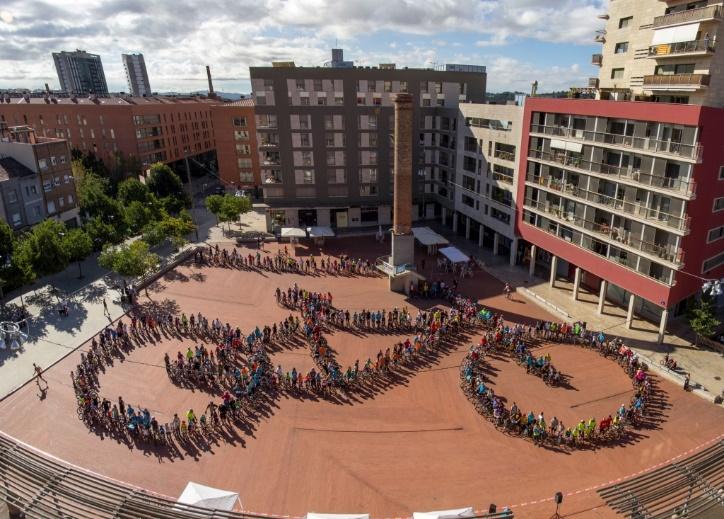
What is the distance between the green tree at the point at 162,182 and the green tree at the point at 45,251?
31896mm

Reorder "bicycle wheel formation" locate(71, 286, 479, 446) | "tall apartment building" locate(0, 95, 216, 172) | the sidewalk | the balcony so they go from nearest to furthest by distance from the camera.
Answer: "bicycle wheel formation" locate(71, 286, 479, 446) → the sidewalk → the balcony → "tall apartment building" locate(0, 95, 216, 172)

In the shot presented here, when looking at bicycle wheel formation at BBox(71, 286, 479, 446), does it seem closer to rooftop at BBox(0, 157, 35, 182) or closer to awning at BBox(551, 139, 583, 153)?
awning at BBox(551, 139, 583, 153)

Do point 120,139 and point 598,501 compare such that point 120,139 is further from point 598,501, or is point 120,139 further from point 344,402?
point 598,501

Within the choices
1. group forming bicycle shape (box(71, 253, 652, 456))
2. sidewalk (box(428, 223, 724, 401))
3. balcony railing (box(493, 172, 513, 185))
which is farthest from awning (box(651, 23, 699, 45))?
group forming bicycle shape (box(71, 253, 652, 456))

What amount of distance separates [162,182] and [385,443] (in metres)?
61.9

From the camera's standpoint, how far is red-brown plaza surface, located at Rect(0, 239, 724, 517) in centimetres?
2130

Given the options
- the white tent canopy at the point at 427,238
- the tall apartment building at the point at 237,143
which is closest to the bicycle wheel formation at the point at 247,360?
the white tent canopy at the point at 427,238

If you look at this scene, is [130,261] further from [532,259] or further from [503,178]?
[532,259]

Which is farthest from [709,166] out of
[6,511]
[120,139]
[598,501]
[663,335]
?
[120,139]

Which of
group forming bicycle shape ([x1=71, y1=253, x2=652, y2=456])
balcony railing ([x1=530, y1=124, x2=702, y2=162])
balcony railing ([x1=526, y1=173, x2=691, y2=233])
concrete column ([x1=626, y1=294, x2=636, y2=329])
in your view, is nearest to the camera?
group forming bicycle shape ([x1=71, y1=253, x2=652, y2=456])

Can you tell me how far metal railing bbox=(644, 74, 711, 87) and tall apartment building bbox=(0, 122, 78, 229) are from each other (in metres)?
62.8

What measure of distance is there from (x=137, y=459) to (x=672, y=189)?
117 ft

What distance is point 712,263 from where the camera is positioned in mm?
33125

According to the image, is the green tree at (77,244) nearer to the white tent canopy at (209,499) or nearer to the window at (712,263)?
the white tent canopy at (209,499)
